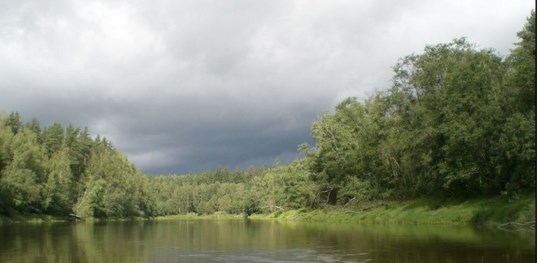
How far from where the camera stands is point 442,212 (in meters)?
66.3

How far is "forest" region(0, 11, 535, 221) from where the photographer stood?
54062mm

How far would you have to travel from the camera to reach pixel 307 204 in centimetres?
11556

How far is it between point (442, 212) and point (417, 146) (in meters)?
9.19

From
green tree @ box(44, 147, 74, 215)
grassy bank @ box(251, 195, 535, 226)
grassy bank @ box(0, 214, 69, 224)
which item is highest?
green tree @ box(44, 147, 74, 215)

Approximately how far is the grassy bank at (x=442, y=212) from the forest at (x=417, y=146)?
5.74 ft

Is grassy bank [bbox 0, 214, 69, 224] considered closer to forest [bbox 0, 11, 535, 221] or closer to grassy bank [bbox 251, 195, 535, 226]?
forest [bbox 0, 11, 535, 221]

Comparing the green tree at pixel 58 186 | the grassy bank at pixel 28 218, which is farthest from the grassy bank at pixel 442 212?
the green tree at pixel 58 186

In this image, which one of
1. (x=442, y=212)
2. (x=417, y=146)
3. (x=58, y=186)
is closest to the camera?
(x=442, y=212)

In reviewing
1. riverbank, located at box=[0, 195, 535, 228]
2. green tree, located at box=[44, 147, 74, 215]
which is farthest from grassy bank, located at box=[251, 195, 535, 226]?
green tree, located at box=[44, 147, 74, 215]

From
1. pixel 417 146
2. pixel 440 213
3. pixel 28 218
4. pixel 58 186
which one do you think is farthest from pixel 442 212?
pixel 58 186

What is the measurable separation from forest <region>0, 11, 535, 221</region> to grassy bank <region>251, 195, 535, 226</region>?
1751 millimetres

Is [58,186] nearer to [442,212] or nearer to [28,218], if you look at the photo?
[28,218]

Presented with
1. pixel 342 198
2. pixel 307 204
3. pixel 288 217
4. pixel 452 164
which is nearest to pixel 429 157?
pixel 452 164

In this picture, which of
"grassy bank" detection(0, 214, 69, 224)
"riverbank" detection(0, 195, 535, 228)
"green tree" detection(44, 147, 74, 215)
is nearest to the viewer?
"riverbank" detection(0, 195, 535, 228)
